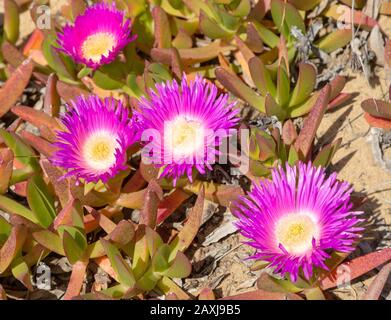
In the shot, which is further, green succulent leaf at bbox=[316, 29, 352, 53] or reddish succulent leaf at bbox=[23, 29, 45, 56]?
reddish succulent leaf at bbox=[23, 29, 45, 56]

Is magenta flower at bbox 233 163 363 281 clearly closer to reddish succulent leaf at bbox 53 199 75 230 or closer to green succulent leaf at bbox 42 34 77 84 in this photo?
reddish succulent leaf at bbox 53 199 75 230

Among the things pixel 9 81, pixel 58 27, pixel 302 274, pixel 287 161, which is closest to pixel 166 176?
pixel 287 161

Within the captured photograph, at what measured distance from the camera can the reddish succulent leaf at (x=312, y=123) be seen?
64.9 inches

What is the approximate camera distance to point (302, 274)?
152 centimetres

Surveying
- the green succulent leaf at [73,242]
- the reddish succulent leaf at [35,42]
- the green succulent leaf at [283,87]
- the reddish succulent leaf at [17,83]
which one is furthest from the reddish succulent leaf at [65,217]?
the reddish succulent leaf at [35,42]

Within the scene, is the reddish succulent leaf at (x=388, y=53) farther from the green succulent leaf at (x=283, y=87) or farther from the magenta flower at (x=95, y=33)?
the magenta flower at (x=95, y=33)

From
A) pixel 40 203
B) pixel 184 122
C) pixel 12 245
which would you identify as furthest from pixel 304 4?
pixel 12 245

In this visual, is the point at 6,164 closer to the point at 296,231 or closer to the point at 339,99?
the point at 296,231

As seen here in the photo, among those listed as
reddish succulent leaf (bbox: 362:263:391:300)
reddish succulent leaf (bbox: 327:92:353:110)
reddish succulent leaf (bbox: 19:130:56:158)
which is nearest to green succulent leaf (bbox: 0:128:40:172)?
reddish succulent leaf (bbox: 19:130:56:158)

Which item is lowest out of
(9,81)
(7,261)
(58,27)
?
(7,261)

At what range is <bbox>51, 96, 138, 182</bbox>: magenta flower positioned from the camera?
5.53 ft

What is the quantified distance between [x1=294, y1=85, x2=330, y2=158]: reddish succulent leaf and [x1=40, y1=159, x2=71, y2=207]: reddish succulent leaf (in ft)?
1.83

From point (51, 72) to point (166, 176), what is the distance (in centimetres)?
61
